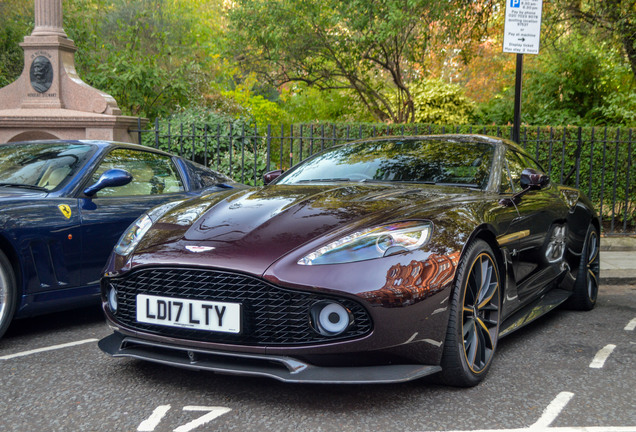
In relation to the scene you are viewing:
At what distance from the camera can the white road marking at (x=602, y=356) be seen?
378 cm

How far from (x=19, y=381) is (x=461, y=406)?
218 cm

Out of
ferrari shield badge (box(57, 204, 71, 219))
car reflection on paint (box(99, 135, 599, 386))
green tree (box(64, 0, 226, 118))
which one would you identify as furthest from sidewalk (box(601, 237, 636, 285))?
green tree (box(64, 0, 226, 118))

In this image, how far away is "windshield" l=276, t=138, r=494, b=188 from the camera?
409 cm

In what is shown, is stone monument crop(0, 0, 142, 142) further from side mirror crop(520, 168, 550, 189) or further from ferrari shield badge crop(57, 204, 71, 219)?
side mirror crop(520, 168, 550, 189)

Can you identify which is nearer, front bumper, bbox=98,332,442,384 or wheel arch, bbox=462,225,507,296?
front bumper, bbox=98,332,442,384

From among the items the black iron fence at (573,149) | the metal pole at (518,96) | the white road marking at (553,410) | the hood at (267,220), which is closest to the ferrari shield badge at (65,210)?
the hood at (267,220)

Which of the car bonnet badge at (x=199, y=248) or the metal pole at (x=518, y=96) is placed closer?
the car bonnet badge at (x=199, y=248)

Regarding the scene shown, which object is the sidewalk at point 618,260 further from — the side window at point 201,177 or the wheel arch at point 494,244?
the side window at point 201,177

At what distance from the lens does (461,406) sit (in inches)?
119

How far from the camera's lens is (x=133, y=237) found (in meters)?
3.50

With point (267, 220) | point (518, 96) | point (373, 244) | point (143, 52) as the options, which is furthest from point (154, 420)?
point (143, 52)

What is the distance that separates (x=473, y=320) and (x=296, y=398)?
952 mm

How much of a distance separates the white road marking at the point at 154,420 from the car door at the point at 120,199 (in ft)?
5.56

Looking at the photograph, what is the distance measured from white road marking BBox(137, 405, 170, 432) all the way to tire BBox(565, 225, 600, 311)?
3546 mm
